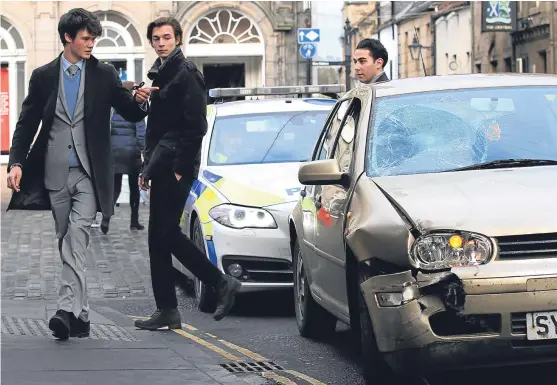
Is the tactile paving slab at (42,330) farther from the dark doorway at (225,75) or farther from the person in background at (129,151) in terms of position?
the dark doorway at (225,75)

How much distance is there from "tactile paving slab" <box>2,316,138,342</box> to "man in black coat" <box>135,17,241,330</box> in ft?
1.49

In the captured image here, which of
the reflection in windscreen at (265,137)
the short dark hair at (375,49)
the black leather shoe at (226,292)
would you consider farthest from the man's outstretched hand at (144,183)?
the short dark hair at (375,49)

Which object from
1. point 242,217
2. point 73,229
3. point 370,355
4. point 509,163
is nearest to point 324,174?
point 509,163

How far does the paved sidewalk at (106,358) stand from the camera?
23.3 feet

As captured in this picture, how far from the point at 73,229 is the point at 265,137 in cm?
368

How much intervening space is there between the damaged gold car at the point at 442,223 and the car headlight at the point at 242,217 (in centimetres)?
212

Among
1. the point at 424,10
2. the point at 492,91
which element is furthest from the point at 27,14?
the point at 424,10

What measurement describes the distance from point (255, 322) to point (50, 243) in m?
7.94

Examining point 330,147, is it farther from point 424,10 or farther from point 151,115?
point 424,10

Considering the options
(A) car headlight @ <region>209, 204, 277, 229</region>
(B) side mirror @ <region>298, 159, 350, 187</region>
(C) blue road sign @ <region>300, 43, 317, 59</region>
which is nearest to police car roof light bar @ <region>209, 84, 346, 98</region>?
(A) car headlight @ <region>209, 204, 277, 229</region>

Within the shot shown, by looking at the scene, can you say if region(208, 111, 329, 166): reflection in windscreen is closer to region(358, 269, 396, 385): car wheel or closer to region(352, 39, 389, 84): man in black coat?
region(352, 39, 389, 84): man in black coat

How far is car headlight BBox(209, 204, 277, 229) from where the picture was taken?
10570 mm

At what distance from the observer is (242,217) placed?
35.0ft

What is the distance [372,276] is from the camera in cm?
648
